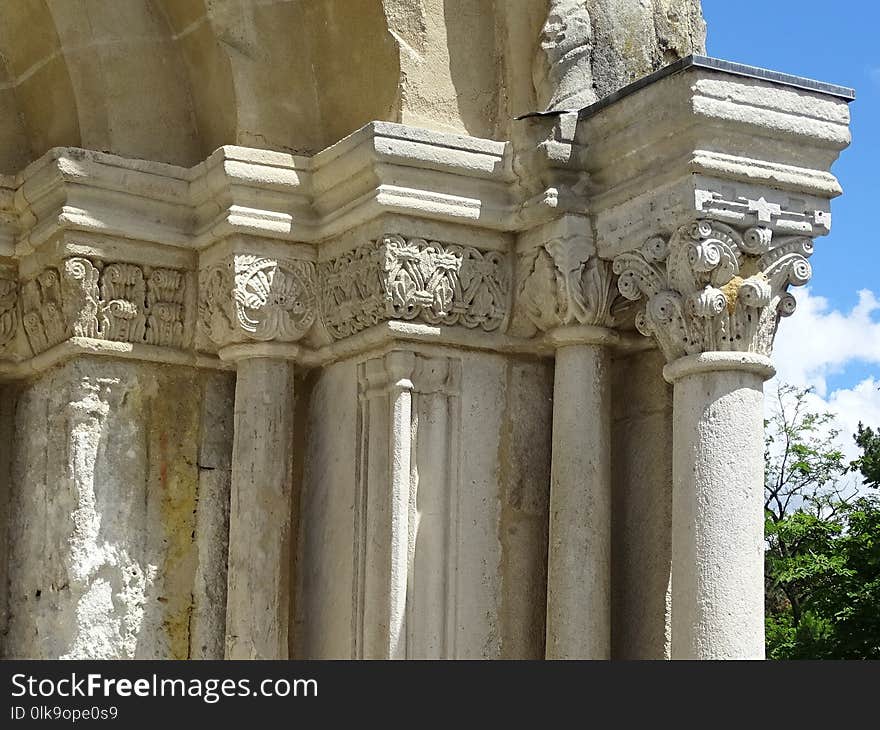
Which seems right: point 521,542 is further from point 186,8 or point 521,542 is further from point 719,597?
point 186,8

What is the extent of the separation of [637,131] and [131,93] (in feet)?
5.81

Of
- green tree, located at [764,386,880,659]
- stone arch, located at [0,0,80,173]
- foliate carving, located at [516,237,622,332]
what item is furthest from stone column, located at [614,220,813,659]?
green tree, located at [764,386,880,659]

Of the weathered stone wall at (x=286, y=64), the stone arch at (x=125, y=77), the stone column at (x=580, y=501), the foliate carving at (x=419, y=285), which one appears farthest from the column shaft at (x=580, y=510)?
the stone arch at (x=125, y=77)

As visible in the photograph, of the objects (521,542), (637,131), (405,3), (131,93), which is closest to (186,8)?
(131,93)

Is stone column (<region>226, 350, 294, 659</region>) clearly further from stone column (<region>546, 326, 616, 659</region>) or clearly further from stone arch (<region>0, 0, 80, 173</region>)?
stone arch (<region>0, 0, 80, 173</region>)

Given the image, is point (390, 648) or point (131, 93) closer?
point (390, 648)

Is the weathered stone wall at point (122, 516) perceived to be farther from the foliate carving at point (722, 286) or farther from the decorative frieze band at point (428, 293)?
the foliate carving at point (722, 286)

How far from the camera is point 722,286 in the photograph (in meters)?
4.57

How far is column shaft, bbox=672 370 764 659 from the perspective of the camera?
14.6 ft

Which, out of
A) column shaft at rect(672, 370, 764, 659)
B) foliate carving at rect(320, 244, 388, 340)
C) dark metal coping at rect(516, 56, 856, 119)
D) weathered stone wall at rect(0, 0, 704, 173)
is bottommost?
column shaft at rect(672, 370, 764, 659)

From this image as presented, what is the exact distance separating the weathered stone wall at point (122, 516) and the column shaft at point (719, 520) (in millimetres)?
1628

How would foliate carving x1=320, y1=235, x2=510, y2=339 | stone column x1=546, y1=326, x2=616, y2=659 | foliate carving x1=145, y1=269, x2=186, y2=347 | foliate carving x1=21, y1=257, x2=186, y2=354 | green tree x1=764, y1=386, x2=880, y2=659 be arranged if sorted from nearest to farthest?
stone column x1=546, y1=326, x2=616, y2=659 → foliate carving x1=320, y1=235, x2=510, y2=339 → foliate carving x1=21, y1=257, x2=186, y2=354 → foliate carving x1=145, y1=269, x2=186, y2=347 → green tree x1=764, y1=386, x2=880, y2=659

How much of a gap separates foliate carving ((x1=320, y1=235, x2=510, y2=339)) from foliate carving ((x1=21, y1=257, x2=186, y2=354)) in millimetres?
595

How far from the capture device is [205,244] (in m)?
5.47
